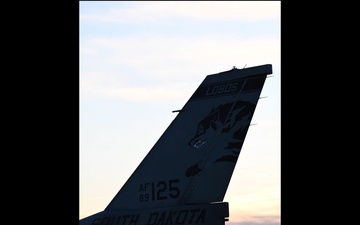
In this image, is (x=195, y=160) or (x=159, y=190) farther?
(x=159, y=190)

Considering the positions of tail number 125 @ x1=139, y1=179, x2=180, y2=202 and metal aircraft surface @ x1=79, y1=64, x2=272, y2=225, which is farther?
tail number 125 @ x1=139, y1=179, x2=180, y2=202

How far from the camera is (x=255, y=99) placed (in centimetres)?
2245

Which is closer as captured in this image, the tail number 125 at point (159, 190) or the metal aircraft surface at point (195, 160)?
the metal aircraft surface at point (195, 160)

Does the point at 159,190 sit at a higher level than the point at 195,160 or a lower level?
lower

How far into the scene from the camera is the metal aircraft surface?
21969mm

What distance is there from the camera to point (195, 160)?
22766 mm

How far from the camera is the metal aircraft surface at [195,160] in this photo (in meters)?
22.0
